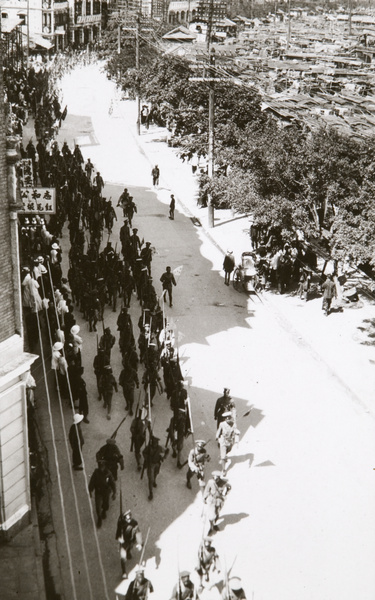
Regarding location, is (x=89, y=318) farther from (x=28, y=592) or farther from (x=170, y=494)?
(x=28, y=592)

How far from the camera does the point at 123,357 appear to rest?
13.3m

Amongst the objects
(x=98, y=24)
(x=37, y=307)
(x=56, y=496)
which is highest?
(x=98, y=24)

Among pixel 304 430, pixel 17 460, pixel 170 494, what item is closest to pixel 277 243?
pixel 304 430

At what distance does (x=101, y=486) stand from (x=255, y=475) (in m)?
2.84

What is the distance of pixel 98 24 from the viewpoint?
89938 mm

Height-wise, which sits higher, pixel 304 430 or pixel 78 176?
pixel 78 176

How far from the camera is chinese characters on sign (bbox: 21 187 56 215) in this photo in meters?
15.0

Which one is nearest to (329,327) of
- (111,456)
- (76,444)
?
(76,444)

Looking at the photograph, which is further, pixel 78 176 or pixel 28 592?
pixel 78 176

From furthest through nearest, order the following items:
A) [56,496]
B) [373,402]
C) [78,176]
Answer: [78,176] < [373,402] < [56,496]

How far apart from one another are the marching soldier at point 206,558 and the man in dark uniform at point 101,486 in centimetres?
182

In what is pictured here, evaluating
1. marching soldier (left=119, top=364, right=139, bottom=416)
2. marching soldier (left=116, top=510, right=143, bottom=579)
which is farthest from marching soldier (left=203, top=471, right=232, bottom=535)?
marching soldier (left=119, top=364, right=139, bottom=416)

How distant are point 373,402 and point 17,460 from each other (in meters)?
7.39

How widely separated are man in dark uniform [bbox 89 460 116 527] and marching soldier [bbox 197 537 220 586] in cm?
182
